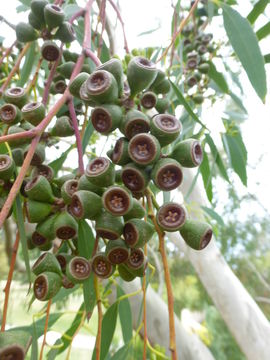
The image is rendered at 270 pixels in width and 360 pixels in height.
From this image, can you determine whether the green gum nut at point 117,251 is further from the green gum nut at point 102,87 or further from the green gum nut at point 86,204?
the green gum nut at point 102,87

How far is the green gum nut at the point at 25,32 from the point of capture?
902 millimetres

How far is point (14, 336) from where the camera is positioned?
1.57 feet

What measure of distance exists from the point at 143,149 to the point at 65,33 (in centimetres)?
41

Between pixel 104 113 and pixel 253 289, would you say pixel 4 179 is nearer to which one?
pixel 104 113

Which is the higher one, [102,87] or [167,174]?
[102,87]

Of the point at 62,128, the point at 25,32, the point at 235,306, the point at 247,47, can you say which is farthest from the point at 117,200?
the point at 235,306

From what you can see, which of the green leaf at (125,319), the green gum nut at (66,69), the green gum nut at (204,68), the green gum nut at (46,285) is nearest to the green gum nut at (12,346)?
the green gum nut at (46,285)

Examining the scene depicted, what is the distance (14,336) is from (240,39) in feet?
3.00

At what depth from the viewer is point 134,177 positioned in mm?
576

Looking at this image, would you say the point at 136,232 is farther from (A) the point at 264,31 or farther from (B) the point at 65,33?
(A) the point at 264,31

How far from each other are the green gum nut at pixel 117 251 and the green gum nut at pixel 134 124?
0.16 meters

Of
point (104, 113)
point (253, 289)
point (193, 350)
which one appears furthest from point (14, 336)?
point (253, 289)

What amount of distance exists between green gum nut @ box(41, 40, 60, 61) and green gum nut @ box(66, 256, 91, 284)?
45cm

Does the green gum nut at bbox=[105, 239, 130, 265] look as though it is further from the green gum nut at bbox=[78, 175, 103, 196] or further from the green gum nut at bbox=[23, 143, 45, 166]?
the green gum nut at bbox=[23, 143, 45, 166]
